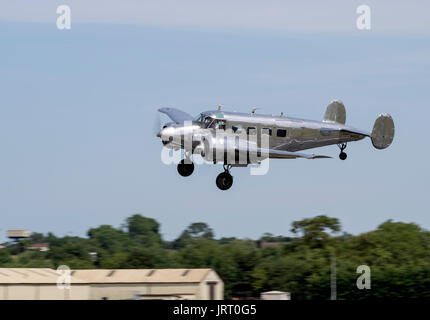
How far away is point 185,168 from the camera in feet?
138

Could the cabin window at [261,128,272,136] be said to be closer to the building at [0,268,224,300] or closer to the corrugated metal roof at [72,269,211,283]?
the building at [0,268,224,300]

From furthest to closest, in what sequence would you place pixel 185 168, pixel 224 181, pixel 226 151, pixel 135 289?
pixel 135 289 → pixel 185 168 → pixel 224 181 → pixel 226 151

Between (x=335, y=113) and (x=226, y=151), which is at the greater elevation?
(x=335, y=113)

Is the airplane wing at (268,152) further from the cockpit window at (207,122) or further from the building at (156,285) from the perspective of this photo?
the building at (156,285)

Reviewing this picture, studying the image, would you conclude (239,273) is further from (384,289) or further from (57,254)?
(57,254)

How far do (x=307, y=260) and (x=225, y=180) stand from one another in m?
48.1

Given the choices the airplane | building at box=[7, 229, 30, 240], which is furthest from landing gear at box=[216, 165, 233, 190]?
building at box=[7, 229, 30, 240]

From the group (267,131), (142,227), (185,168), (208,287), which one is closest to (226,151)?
(185,168)

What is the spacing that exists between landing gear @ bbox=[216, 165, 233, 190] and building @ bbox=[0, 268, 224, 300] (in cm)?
1388

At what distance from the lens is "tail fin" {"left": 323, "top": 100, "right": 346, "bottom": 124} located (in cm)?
4712

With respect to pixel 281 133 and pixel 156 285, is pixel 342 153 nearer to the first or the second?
pixel 281 133

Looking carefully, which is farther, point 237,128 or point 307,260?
point 307,260
